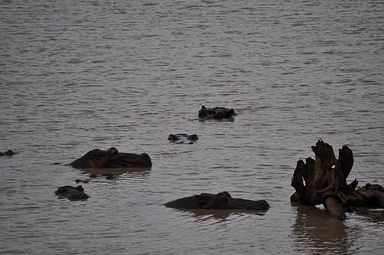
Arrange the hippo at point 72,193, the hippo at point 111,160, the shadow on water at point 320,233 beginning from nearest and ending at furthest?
the shadow on water at point 320,233
the hippo at point 72,193
the hippo at point 111,160

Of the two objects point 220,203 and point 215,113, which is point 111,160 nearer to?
point 220,203

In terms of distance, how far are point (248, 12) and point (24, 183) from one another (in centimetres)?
3042

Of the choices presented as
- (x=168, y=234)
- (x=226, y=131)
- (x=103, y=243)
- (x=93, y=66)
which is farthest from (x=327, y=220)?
(x=93, y=66)

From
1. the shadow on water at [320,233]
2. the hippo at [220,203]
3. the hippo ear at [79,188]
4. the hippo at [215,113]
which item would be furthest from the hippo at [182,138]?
the shadow on water at [320,233]

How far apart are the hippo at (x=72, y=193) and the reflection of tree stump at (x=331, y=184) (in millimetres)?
2817

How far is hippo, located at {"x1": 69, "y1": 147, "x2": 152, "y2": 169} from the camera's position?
1647 cm

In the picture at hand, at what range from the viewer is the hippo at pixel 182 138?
61.7ft

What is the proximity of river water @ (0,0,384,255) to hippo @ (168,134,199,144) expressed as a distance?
14 cm

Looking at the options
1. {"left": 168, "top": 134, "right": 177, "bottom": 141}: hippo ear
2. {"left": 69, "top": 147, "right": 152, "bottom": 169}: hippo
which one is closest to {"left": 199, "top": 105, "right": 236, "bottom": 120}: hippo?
{"left": 168, "top": 134, "right": 177, "bottom": 141}: hippo ear

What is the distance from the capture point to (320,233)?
12789 millimetres

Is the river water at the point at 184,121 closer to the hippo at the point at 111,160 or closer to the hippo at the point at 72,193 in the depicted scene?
the hippo at the point at 72,193

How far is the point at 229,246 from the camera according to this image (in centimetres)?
1228

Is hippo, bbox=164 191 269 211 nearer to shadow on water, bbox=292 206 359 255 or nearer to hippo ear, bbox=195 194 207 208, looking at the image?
hippo ear, bbox=195 194 207 208

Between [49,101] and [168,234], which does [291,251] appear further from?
[49,101]
